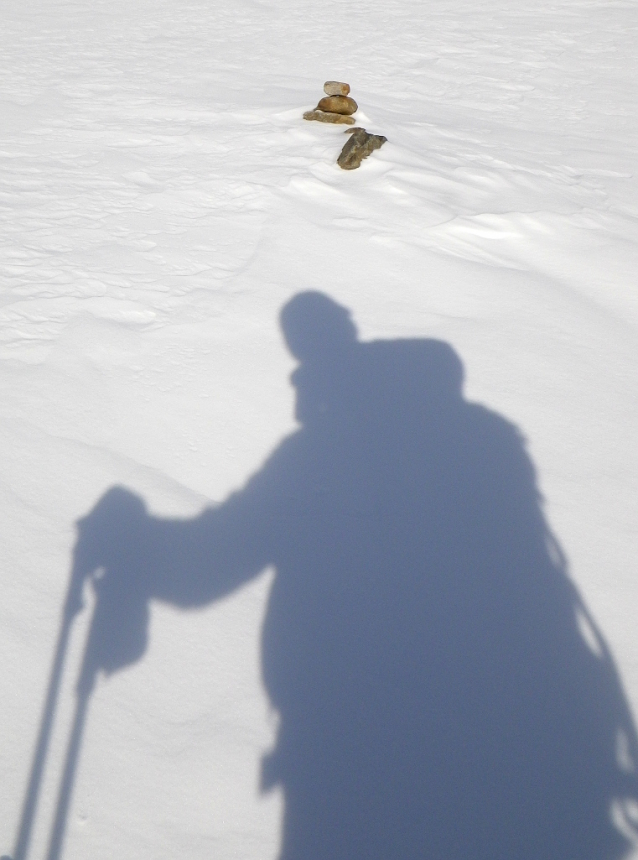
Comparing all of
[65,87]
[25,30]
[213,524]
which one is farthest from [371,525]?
[25,30]

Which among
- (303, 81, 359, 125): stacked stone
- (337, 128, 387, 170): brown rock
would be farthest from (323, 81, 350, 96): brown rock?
(337, 128, 387, 170): brown rock

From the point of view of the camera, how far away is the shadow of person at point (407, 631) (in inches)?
69.0

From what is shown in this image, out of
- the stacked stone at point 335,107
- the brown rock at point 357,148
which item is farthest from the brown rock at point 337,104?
the brown rock at point 357,148

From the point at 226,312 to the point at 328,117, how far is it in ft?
8.89

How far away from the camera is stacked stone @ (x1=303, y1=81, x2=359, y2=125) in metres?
5.28

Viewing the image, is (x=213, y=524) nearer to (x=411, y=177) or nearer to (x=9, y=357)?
(x=9, y=357)

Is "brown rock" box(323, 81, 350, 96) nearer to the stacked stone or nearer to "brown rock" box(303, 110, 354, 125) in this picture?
the stacked stone

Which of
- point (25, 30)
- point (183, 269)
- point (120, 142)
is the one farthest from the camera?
point (25, 30)

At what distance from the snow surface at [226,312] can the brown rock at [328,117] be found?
19cm

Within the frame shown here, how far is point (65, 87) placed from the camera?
5.91 m

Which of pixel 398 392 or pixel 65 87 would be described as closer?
pixel 398 392

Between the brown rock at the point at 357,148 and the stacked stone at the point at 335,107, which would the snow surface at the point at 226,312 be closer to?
the brown rock at the point at 357,148

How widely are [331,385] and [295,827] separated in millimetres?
1737

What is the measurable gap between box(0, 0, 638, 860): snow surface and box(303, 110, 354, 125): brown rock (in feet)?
0.61
